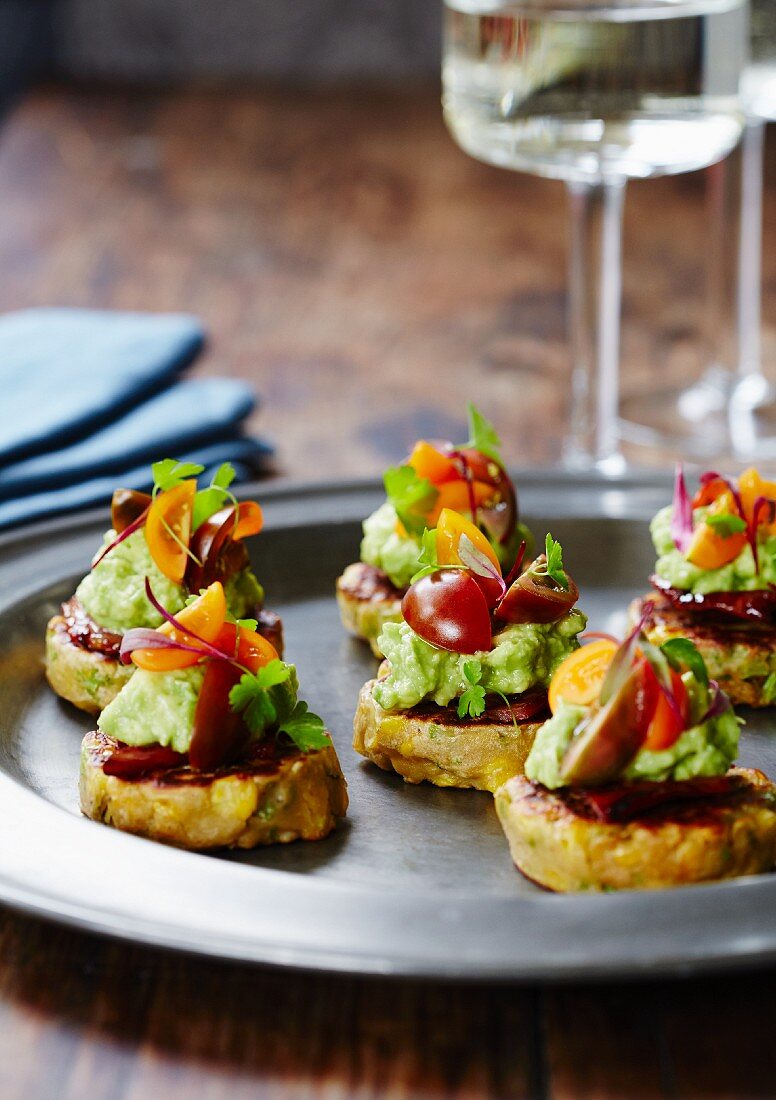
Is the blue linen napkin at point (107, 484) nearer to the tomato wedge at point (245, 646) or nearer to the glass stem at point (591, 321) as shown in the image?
the glass stem at point (591, 321)

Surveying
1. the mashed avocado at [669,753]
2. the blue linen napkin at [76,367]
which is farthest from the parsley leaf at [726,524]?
the blue linen napkin at [76,367]

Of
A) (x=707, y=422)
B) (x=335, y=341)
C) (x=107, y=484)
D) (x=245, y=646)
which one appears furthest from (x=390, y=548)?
(x=335, y=341)

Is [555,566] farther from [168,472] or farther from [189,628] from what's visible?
[168,472]

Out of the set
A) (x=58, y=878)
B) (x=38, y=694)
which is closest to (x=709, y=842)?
(x=58, y=878)

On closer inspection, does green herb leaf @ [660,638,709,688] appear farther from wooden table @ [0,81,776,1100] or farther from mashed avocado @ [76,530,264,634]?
mashed avocado @ [76,530,264,634]

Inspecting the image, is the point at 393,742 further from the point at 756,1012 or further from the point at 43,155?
the point at 43,155

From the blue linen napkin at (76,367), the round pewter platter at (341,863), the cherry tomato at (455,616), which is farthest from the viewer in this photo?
the blue linen napkin at (76,367)
